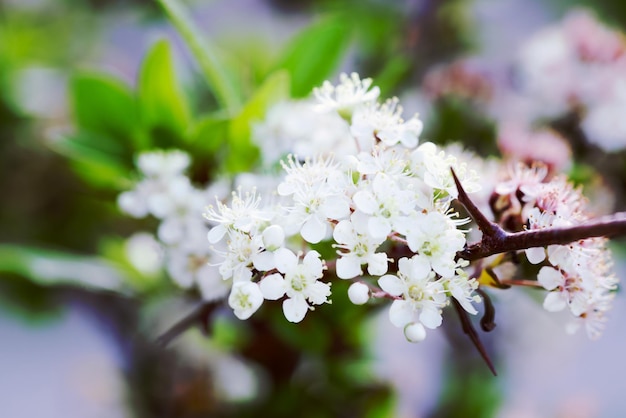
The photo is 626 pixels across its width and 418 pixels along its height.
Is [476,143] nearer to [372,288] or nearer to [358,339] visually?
[358,339]

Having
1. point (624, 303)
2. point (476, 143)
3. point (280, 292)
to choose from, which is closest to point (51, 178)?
point (476, 143)

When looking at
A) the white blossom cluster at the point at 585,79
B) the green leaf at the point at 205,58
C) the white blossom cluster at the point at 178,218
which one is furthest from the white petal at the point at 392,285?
the white blossom cluster at the point at 585,79

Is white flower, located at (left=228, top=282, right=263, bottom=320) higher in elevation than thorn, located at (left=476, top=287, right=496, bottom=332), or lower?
higher

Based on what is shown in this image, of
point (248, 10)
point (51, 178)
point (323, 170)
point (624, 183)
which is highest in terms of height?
point (248, 10)

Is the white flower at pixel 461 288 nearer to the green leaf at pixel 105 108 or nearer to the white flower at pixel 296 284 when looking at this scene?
the white flower at pixel 296 284

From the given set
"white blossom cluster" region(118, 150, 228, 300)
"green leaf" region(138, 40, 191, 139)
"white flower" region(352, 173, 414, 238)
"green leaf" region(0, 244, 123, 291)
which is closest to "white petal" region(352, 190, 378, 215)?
"white flower" region(352, 173, 414, 238)

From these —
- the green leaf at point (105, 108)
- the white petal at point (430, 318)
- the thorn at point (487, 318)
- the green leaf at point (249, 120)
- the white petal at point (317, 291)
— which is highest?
the green leaf at point (105, 108)

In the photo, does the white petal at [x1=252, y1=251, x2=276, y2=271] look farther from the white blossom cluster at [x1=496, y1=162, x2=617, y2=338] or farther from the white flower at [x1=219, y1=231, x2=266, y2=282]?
the white blossom cluster at [x1=496, y1=162, x2=617, y2=338]
